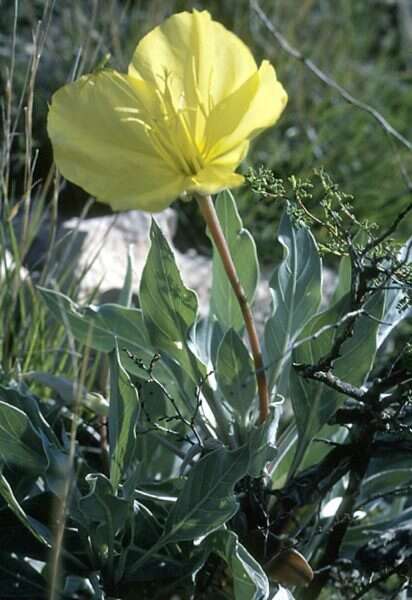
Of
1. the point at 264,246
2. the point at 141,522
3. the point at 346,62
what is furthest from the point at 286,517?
the point at 346,62

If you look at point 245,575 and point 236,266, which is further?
point 236,266

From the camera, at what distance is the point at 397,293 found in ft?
5.74

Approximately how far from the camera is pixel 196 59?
1.43m

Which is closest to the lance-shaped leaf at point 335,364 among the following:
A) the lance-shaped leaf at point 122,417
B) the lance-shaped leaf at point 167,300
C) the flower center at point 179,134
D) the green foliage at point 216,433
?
the green foliage at point 216,433

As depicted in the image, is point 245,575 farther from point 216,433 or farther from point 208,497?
point 216,433

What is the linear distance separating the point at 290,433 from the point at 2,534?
467 mm

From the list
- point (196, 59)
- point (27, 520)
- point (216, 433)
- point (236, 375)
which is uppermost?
point (196, 59)

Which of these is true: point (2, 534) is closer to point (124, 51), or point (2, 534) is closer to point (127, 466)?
point (127, 466)

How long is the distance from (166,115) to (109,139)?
84mm

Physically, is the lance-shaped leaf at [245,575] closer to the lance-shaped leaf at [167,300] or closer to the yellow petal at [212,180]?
the lance-shaped leaf at [167,300]

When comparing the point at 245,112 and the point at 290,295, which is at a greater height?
the point at 245,112

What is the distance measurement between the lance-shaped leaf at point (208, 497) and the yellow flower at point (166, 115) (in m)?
0.37

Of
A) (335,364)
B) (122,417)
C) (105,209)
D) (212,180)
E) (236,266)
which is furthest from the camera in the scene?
(105,209)

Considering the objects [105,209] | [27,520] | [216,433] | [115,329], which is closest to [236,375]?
[216,433]
